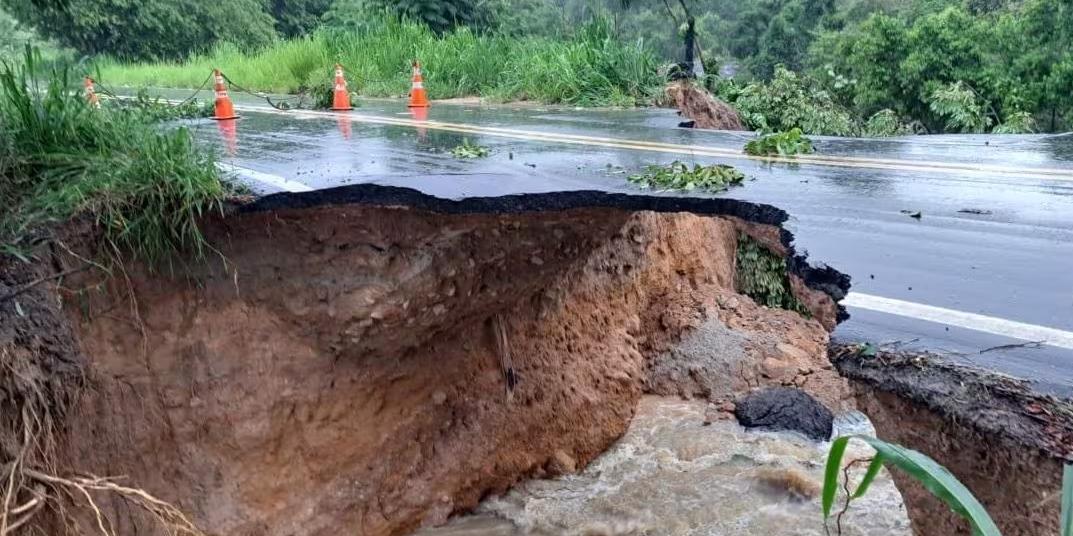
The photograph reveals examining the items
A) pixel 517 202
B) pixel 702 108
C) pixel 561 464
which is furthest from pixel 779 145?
pixel 702 108

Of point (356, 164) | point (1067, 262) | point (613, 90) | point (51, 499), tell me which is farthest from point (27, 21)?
point (1067, 262)

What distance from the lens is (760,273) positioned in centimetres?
852

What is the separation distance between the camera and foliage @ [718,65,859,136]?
11.0 meters

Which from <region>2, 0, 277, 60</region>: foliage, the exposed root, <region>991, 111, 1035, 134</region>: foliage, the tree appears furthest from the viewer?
the tree

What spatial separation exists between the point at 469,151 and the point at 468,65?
23.8 feet

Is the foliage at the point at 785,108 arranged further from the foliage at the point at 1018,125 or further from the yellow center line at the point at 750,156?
the yellow center line at the point at 750,156

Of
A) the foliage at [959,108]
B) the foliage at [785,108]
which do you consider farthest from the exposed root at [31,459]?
the foliage at [959,108]

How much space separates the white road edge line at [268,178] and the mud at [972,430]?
3173mm

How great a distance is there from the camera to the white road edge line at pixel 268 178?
15.5 ft

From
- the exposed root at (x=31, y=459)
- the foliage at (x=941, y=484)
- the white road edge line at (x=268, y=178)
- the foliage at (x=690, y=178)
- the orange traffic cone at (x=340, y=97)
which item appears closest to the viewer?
the foliage at (x=941, y=484)

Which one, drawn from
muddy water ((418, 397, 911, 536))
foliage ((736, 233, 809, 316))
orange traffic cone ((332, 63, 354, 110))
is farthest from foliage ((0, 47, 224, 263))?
orange traffic cone ((332, 63, 354, 110))

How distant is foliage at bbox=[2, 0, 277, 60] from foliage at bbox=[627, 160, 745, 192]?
81.4 ft

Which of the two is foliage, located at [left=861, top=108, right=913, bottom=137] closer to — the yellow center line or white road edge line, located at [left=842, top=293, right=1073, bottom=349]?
the yellow center line

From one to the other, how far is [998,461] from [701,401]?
4702 mm
